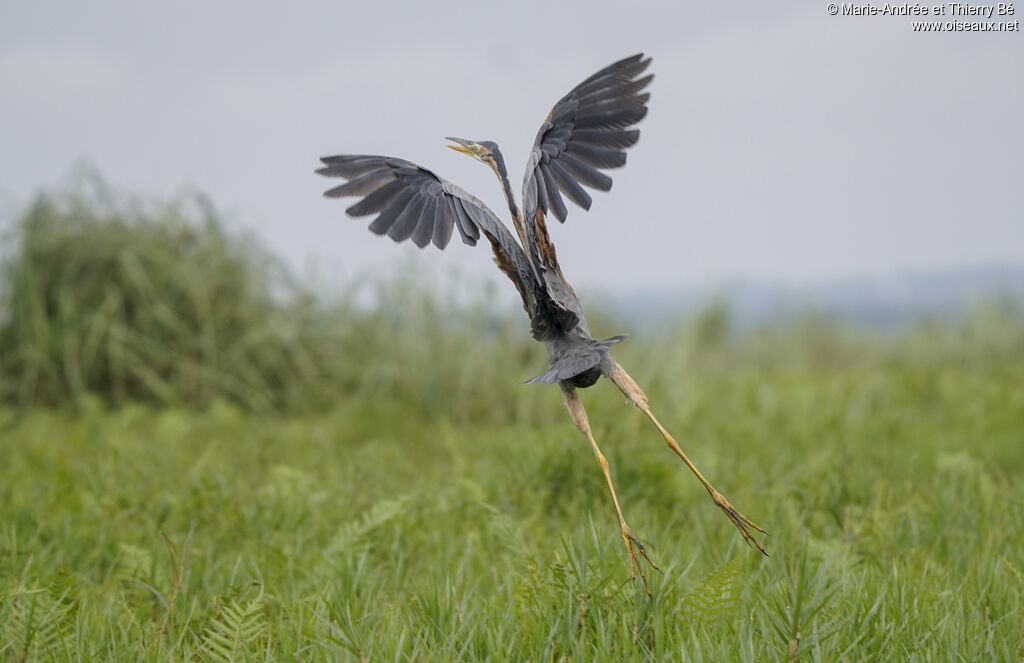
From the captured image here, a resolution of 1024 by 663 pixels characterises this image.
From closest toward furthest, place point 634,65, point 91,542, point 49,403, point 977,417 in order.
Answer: point 634,65 < point 91,542 < point 977,417 < point 49,403

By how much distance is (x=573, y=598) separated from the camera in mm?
2473

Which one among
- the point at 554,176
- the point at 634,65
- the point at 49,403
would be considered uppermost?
the point at 634,65

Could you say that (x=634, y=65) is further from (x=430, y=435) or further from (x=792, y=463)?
(x=430, y=435)

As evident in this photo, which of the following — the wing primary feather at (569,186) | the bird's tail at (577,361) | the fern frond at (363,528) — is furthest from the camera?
the fern frond at (363,528)

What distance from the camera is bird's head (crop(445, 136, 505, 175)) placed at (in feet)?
7.64

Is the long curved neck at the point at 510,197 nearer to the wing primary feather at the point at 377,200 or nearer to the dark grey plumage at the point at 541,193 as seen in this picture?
the dark grey plumage at the point at 541,193

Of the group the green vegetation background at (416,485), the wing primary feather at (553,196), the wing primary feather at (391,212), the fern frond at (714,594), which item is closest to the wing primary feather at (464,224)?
the wing primary feather at (391,212)

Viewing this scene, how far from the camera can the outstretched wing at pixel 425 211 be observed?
2223 millimetres

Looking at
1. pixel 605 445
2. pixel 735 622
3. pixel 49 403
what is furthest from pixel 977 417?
pixel 49 403

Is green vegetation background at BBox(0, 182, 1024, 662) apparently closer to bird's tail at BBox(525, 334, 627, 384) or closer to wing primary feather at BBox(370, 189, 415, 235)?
bird's tail at BBox(525, 334, 627, 384)

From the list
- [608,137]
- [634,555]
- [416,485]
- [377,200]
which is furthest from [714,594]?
[416,485]

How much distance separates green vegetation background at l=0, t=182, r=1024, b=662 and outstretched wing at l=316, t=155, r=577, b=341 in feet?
2.35

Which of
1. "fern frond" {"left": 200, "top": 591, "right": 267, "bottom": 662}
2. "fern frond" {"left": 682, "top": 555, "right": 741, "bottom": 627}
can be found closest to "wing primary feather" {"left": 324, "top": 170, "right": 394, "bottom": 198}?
"fern frond" {"left": 200, "top": 591, "right": 267, "bottom": 662}

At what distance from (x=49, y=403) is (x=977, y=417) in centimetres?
661
